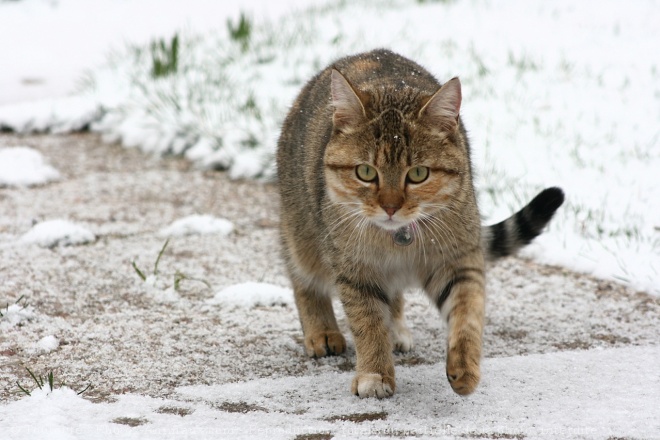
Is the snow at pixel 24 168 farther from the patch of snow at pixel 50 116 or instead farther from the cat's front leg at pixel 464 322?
the cat's front leg at pixel 464 322

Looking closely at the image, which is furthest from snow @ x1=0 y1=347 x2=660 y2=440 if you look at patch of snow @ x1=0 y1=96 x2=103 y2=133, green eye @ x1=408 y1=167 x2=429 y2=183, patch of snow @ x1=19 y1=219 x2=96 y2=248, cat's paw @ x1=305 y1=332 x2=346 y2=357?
patch of snow @ x1=0 y1=96 x2=103 y2=133

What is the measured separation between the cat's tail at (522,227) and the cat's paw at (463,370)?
66 cm

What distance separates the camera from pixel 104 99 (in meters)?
7.25

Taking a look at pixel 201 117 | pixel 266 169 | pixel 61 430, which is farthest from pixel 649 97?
pixel 61 430

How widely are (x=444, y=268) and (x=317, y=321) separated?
2.12 ft

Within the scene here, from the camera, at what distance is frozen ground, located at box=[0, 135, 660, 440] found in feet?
8.21

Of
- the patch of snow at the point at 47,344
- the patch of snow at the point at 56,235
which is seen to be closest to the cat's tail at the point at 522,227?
the patch of snow at the point at 47,344

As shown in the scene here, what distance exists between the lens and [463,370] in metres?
2.60

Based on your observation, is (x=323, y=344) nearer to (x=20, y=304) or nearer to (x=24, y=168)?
(x=20, y=304)

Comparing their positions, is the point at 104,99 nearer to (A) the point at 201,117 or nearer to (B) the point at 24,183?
(A) the point at 201,117

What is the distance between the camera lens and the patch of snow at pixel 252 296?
3729 millimetres

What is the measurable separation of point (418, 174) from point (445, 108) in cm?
25

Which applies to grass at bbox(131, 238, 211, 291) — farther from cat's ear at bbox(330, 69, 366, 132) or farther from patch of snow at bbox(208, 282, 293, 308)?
cat's ear at bbox(330, 69, 366, 132)

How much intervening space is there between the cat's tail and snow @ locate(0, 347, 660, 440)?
1.74ft
